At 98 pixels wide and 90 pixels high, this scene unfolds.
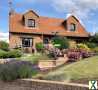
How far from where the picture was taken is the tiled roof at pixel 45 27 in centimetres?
4735

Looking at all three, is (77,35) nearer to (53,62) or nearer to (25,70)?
(53,62)

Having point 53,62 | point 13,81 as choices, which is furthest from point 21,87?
point 53,62

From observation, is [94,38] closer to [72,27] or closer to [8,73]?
[72,27]

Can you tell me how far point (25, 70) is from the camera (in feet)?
43.7

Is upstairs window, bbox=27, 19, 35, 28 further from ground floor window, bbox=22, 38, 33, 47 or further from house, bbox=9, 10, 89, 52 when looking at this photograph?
ground floor window, bbox=22, 38, 33, 47

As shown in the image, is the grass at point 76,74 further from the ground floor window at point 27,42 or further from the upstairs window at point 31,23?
the upstairs window at point 31,23

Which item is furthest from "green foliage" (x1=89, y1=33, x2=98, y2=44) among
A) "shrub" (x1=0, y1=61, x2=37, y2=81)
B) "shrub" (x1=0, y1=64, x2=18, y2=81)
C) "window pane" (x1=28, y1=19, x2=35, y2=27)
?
"shrub" (x1=0, y1=64, x2=18, y2=81)

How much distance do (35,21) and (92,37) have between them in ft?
28.4

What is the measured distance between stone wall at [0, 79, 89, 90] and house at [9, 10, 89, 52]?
1228 inches

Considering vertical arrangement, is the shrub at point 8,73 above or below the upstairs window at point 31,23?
below

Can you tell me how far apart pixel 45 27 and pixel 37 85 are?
125ft

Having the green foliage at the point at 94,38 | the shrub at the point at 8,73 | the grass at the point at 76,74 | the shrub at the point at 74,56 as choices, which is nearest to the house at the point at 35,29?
the green foliage at the point at 94,38

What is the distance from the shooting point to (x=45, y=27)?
49.8 m

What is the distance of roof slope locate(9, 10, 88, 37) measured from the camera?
47.3 meters
